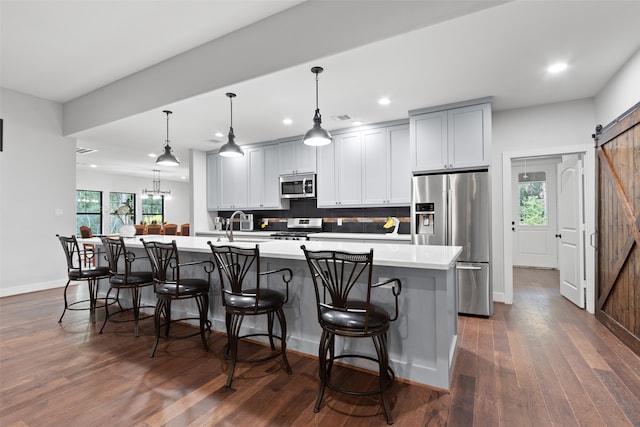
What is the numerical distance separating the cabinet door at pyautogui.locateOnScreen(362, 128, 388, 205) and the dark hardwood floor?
223cm

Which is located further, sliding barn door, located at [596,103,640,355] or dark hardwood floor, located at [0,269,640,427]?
sliding barn door, located at [596,103,640,355]

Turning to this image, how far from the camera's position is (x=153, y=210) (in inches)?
467

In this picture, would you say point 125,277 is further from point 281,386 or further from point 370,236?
point 370,236

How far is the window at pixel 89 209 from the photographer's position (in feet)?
32.2

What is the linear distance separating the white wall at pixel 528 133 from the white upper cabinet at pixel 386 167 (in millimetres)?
1152

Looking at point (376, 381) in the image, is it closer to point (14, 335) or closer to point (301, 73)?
point (301, 73)

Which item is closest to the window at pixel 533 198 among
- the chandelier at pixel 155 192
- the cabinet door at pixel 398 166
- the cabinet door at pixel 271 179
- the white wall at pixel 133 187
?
the cabinet door at pixel 398 166

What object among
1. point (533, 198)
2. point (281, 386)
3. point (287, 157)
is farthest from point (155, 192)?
point (533, 198)

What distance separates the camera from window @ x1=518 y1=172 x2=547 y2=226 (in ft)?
22.5

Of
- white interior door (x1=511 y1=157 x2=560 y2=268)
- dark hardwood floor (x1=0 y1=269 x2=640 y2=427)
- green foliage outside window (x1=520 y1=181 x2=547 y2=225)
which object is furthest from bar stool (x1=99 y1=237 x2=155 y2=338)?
green foliage outside window (x1=520 y1=181 x2=547 y2=225)

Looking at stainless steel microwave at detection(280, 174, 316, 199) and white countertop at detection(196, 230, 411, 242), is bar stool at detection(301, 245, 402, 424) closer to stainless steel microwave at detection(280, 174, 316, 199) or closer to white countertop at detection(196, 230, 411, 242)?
white countertop at detection(196, 230, 411, 242)

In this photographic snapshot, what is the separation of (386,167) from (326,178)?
3.28 ft

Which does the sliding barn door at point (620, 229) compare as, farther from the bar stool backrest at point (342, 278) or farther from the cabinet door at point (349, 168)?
the cabinet door at point (349, 168)

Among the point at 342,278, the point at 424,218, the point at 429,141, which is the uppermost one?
the point at 429,141
